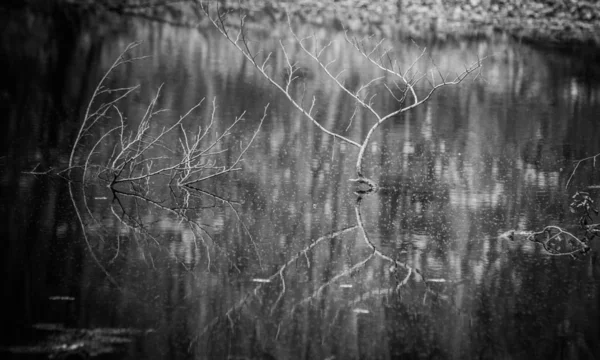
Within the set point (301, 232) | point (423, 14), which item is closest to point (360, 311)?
point (301, 232)

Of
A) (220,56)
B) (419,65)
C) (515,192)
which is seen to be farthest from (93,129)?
(419,65)

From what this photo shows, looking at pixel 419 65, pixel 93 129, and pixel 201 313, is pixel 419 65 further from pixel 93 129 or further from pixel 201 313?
pixel 201 313

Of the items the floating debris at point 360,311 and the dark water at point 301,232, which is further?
the floating debris at point 360,311

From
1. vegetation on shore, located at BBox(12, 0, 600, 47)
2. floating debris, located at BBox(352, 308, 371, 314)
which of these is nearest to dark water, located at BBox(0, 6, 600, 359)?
floating debris, located at BBox(352, 308, 371, 314)

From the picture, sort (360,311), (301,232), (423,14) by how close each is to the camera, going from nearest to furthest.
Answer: (360,311) → (301,232) → (423,14)

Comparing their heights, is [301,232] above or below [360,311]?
above

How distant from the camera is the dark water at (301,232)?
5.64 m

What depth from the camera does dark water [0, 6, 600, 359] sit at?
564cm

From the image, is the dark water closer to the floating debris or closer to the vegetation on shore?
the floating debris

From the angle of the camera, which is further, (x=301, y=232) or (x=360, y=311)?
(x=301, y=232)

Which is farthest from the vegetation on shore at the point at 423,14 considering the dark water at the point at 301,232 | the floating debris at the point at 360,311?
the floating debris at the point at 360,311

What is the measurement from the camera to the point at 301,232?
25.4ft

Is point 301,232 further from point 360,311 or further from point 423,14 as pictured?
point 423,14

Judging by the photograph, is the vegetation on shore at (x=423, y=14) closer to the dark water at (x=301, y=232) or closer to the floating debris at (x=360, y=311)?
the dark water at (x=301, y=232)
